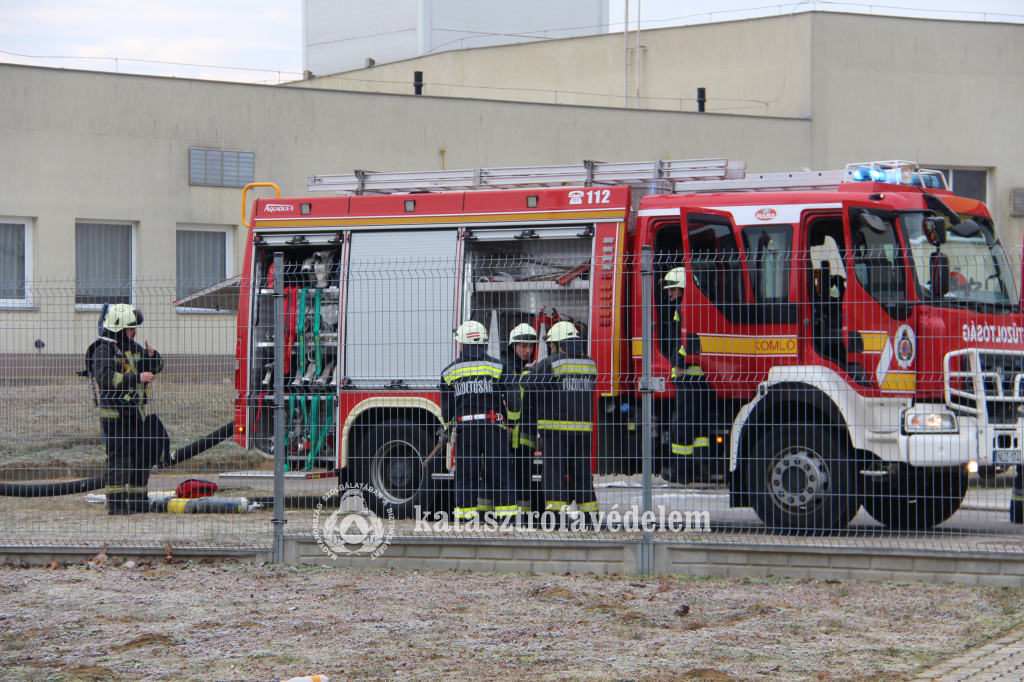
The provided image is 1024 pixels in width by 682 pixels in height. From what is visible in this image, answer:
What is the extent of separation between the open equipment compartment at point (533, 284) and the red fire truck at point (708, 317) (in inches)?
0.7

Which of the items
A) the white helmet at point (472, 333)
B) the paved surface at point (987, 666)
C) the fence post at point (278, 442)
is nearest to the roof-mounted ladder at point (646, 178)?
the white helmet at point (472, 333)

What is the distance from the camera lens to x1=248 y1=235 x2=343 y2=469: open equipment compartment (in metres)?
8.77

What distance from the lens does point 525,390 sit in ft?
26.7

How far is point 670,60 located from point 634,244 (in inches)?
731

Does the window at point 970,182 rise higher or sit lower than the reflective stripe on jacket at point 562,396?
higher

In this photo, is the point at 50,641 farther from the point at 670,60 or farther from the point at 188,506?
the point at 670,60

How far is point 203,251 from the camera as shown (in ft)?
Answer: 70.6

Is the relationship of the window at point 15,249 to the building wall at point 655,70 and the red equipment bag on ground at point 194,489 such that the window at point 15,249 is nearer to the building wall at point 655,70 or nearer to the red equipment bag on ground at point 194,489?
the building wall at point 655,70

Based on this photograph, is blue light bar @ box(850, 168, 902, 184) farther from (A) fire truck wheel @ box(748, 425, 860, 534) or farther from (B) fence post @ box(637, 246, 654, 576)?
(B) fence post @ box(637, 246, 654, 576)

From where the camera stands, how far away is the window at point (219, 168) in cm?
2106

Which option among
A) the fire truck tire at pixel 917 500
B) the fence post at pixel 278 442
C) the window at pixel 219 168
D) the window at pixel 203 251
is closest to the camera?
the fire truck tire at pixel 917 500

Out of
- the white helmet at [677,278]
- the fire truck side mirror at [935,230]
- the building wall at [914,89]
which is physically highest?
the building wall at [914,89]

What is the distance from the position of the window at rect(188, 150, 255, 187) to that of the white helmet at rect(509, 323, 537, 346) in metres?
13.7


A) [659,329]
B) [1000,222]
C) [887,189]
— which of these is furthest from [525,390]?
[1000,222]
